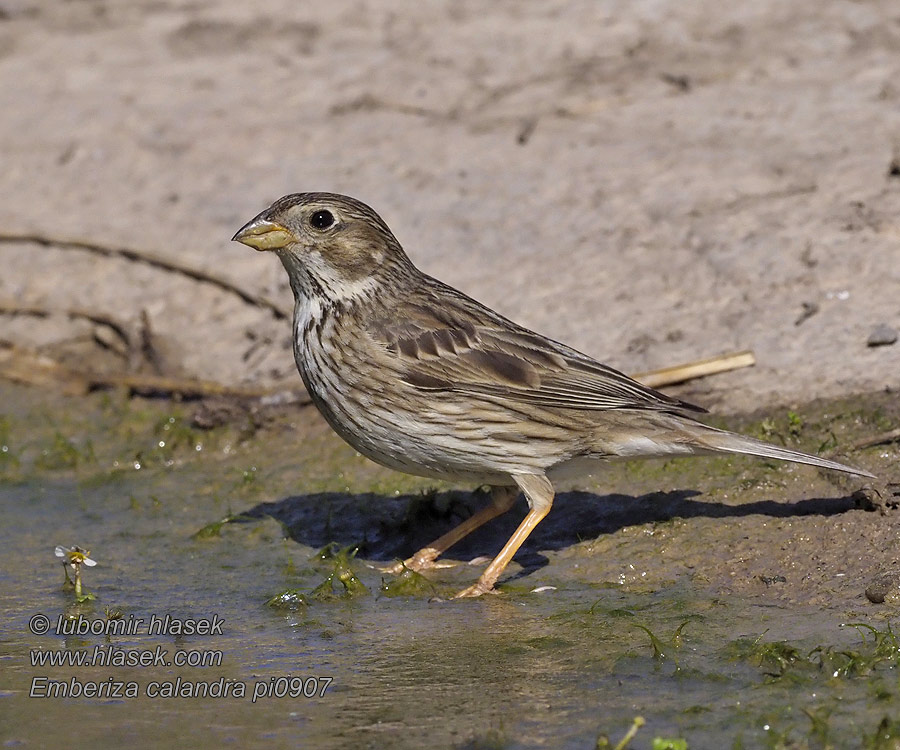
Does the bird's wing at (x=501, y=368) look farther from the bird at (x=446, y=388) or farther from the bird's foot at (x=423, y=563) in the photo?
A: the bird's foot at (x=423, y=563)

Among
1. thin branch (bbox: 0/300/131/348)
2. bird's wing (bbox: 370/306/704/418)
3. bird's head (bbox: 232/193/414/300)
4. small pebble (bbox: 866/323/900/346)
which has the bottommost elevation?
thin branch (bbox: 0/300/131/348)

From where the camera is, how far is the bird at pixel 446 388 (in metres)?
6.34

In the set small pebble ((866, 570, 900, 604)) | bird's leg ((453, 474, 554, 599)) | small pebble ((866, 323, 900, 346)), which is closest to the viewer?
small pebble ((866, 570, 900, 604))

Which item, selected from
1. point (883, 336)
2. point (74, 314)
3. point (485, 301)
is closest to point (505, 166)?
point (485, 301)

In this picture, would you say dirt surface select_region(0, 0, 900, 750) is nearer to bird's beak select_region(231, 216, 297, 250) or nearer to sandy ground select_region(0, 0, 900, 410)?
sandy ground select_region(0, 0, 900, 410)

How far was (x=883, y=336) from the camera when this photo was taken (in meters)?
7.60

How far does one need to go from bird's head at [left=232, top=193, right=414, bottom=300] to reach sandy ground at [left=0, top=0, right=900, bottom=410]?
1921 mm

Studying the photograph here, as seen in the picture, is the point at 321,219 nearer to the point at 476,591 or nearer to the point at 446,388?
the point at 446,388

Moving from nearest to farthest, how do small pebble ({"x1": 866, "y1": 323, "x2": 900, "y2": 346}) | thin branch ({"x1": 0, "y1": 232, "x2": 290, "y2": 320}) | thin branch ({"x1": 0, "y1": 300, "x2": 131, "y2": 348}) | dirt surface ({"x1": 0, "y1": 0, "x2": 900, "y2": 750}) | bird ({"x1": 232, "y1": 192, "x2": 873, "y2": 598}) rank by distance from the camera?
dirt surface ({"x1": 0, "y1": 0, "x2": 900, "y2": 750}) → bird ({"x1": 232, "y1": 192, "x2": 873, "y2": 598}) → small pebble ({"x1": 866, "y1": 323, "x2": 900, "y2": 346}) → thin branch ({"x1": 0, "y1": 232, "x2": 290, "y2": 320}) → thin branch ({"x1": 0, "y1": 300, "x2": 131, "y2": 348})

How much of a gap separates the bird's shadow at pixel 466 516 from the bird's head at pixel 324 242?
122 cm

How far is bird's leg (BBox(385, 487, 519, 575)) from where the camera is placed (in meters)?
6.79

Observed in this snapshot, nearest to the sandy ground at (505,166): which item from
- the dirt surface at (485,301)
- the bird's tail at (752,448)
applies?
the dirt surface at (485,301)

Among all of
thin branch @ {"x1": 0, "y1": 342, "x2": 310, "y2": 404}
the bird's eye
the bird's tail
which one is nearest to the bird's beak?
the bird's eye

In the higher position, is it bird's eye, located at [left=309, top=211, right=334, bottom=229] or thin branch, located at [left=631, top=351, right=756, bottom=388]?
bird's eye, located at [left=309, top=211, right=334, bottom=229]
